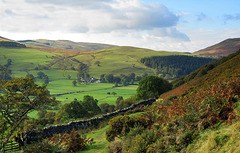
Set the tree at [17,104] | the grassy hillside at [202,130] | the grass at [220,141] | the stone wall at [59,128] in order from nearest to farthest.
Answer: the grass at [220,141], the grassy hillside at [202,130], the tree at [17,104], the stone wall at [59,128]

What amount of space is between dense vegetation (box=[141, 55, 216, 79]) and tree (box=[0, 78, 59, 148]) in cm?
15099

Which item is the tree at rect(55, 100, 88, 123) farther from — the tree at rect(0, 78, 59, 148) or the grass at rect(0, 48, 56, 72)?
the grass at rect(0, 48, 56, 72)

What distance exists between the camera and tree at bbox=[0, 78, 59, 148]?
1198 cm

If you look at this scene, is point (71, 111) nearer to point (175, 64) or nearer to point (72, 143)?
point (72, 143)

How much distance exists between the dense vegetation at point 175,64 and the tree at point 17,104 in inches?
5945

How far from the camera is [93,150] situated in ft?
36.7

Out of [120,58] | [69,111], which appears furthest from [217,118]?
[120,58]

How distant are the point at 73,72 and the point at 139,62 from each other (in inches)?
2600

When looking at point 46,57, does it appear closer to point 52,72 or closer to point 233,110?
point 52,72

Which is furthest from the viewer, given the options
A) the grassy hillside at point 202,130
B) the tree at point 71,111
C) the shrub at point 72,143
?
the tree at point 71,111

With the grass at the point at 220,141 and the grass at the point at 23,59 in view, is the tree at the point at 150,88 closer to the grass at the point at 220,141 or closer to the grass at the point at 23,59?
the grass at the point at 220,141

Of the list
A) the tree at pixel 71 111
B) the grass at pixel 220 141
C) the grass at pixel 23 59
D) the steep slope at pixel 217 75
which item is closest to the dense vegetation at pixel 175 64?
the grass at pixel 23 59

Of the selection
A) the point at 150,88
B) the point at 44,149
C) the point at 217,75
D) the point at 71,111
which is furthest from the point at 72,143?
the point at 150,88

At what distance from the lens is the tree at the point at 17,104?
1198cm
